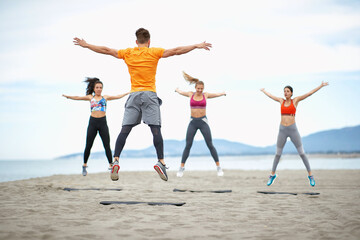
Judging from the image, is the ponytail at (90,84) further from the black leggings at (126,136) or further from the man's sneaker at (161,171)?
the man's sneaker at (161,171)

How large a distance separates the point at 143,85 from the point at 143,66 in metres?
0.29

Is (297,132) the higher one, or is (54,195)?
(297,132)

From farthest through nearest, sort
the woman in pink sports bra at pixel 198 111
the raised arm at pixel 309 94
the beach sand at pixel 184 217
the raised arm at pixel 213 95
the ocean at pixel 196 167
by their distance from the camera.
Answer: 1. the ocean at pixel 196 167
2. the raised arm at pixel 213 95
3. the woman in pink sports bra at pixel 198 111
4. the raised arm at pixel 309 94
5. the beach sand at pixel 184 217

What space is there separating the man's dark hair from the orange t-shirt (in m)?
0.14

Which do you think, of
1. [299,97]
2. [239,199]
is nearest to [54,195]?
[239,199]

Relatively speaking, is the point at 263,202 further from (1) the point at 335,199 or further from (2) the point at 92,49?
(2) the point at 92,49

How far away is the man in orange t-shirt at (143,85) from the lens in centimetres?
580

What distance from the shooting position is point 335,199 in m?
7.11

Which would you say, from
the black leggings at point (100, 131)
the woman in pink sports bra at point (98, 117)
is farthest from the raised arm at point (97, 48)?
the black leggings at point (100, 131)

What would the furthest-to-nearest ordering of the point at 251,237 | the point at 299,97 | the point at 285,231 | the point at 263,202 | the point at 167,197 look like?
1. the point at 299,97
2. the point at 167,197
3. the point at 263,202
4. the point at 285,231
5. the point at 251,237

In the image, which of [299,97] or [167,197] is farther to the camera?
[299,97]

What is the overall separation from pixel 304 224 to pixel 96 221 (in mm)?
2692

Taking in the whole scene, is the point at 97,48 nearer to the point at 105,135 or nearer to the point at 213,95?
the point at 105,135

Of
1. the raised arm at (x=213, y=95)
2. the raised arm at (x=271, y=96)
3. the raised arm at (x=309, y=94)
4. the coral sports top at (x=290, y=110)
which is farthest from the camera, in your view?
the raised arm at (x=213, y=95)
